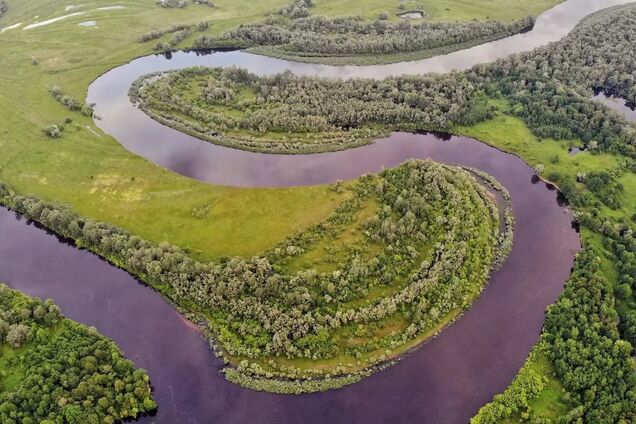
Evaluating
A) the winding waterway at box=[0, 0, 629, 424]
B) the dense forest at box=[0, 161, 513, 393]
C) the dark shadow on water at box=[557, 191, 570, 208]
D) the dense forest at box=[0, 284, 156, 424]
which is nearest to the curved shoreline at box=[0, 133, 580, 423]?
the winding waterway at box=[0, 0, 629, 424]

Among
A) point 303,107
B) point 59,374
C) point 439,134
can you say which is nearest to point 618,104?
point 439,134

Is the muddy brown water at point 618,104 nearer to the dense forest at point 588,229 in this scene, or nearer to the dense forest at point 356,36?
the dense forest at point 588,229

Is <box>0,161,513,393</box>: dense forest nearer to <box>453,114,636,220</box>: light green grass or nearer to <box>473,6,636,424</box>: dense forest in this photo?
<box>473,6,636,424</box>: dense forest

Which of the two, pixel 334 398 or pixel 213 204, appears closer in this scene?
pixel 334 398

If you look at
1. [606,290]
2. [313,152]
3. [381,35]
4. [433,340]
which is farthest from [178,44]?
[606,290]

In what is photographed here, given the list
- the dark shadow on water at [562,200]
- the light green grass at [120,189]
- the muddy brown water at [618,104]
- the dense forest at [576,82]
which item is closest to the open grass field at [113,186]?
the light green grass at [120,189]

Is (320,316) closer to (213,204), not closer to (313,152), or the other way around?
(213,204)
